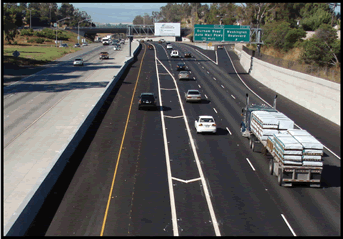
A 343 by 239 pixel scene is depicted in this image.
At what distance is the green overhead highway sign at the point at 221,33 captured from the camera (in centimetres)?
7688

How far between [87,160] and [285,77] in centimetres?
3650

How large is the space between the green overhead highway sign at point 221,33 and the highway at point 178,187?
114ft

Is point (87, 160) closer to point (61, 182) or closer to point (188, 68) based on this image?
point (61, 182)

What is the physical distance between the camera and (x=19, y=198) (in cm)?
2308

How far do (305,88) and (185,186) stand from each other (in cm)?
3041

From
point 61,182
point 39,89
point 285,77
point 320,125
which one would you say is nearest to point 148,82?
point 39,89

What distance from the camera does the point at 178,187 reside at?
2459 cm

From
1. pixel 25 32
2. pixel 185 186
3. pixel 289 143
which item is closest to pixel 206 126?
pixel 185 186

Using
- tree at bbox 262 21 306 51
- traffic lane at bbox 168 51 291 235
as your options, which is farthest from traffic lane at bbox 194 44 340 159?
tree at bbox 262 21 306 51

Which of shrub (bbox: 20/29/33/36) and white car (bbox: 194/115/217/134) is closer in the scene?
white car (bbox: 194/115/217/134)

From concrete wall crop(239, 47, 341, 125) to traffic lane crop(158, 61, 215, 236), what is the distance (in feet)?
49.7

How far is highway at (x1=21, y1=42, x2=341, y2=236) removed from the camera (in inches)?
773

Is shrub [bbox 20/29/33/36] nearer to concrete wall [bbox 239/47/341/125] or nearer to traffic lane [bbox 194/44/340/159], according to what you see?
traffic lane [bbox 194/44/340/159]

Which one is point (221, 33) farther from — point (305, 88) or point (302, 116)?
point (302, 116)
